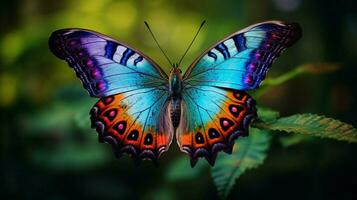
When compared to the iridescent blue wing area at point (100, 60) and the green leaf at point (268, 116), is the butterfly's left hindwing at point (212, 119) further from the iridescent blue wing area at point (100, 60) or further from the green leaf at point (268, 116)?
the iridescent blue wing area at point (100, 60)

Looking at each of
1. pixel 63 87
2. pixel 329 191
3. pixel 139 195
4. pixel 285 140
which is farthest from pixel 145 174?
pixel 285 140

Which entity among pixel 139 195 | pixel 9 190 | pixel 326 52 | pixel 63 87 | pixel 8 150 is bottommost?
pixel 139 195

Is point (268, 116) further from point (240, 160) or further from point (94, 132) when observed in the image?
point (94, 132)

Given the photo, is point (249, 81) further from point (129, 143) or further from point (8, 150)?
point (8, 150)

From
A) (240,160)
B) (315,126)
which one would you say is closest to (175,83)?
(240,160)

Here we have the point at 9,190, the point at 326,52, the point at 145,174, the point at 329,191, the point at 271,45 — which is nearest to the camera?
the point at 271,45

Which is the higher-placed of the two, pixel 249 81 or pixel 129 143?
pixel 249 81

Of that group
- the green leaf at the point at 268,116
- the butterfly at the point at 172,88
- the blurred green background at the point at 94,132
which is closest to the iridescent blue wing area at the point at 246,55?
the butterfly at the point at 172,88

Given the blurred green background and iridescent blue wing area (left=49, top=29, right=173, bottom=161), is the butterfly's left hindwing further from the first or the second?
the blurred green background
